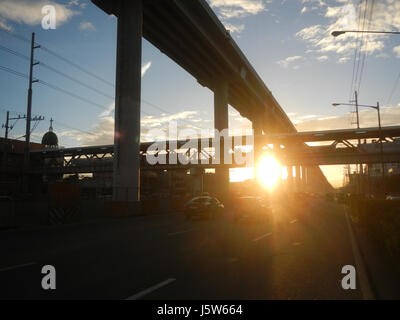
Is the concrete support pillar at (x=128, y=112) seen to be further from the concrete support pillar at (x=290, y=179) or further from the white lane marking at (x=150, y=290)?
the concrete support pillar at (x=290, y=179)

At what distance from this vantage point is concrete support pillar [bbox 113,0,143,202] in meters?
28.6

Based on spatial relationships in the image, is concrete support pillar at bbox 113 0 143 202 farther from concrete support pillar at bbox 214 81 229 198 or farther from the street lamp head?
concrete support pillar at bbox 214 81 229 198

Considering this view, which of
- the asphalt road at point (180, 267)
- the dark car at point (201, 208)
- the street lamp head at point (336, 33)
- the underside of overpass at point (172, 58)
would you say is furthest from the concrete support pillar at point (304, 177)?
the asphalt road at point (180, 267)

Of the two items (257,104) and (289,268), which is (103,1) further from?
(257,104)

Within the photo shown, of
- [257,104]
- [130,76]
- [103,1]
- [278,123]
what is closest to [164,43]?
[103,1]

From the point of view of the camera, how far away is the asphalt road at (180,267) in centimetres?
652

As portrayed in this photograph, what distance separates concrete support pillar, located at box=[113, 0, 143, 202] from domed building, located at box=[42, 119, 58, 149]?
93.0 metres

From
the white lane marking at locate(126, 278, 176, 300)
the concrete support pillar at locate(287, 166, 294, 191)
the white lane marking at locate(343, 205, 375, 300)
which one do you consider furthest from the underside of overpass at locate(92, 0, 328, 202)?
the concrete support pillar at locate(287, 166, 294, 191)

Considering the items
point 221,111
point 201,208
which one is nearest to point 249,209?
point 201,208

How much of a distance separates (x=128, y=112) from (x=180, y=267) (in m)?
21.9

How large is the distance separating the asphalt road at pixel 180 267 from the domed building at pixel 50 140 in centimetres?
10736

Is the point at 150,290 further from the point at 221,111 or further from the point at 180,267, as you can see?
the point at 221,111

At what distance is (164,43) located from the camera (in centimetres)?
4147

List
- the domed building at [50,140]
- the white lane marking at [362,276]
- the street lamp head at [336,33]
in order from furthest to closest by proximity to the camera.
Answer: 1. the domed building at [50,140]
2. the street lamp head at [336,33]
3. the white lane marking at [362,276]
